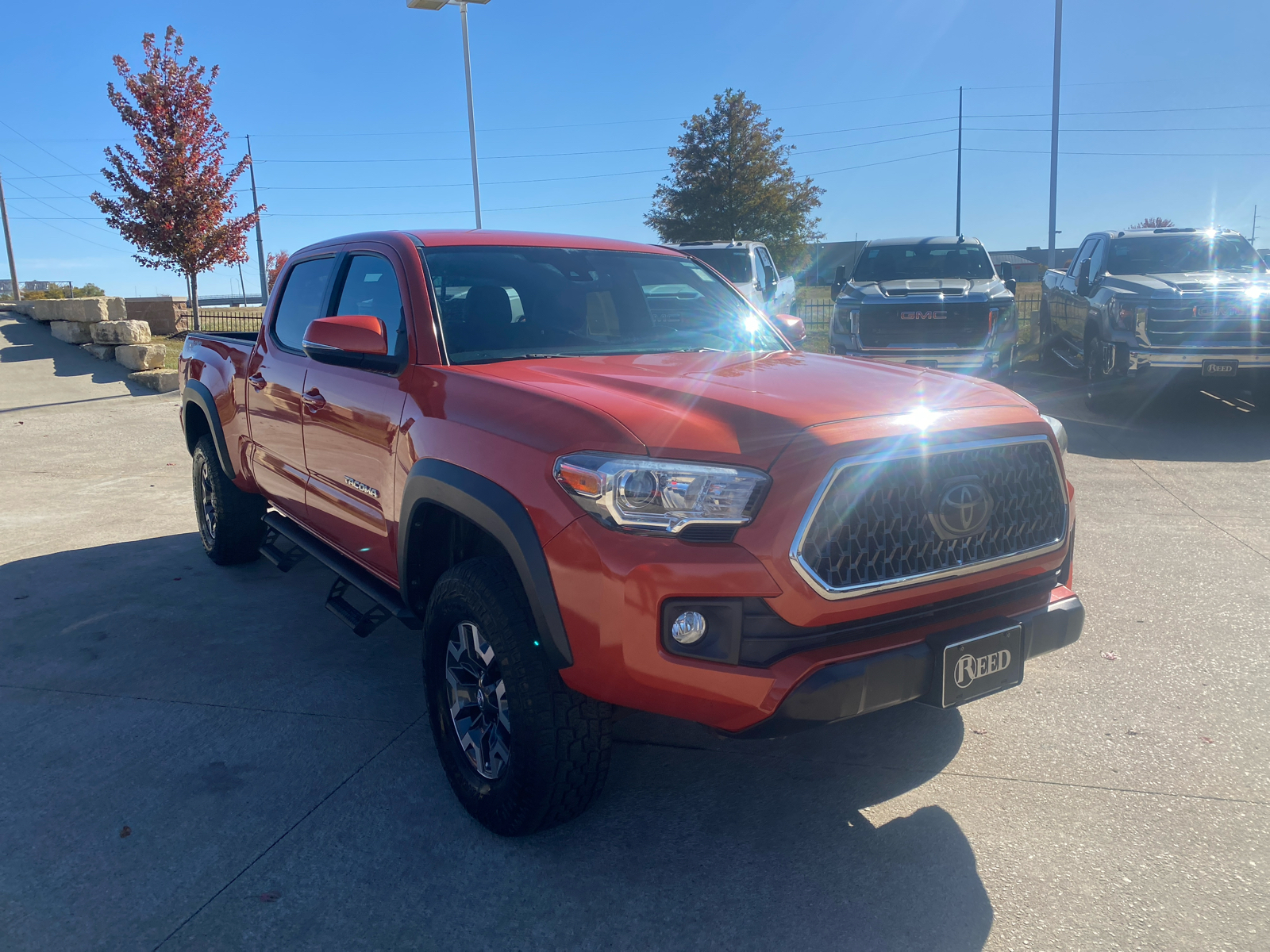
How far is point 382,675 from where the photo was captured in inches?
164

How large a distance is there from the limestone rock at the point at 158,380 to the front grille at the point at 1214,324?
12.4m

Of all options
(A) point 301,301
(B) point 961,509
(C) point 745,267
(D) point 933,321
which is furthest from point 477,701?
(C) point 745,267

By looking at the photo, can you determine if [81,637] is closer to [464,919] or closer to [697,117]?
[464,919]

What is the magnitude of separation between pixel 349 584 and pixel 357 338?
4.32 feet

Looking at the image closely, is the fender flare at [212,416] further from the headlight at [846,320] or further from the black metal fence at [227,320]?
the black metal fence at [227,320]

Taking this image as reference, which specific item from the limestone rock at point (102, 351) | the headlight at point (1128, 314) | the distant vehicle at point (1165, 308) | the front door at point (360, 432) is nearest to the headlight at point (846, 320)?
the distant vehicle at point (1165, 308)

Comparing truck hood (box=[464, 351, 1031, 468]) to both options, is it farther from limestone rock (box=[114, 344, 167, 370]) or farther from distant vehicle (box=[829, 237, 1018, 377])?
limestone rock (box=[114, 344, 167, 370])

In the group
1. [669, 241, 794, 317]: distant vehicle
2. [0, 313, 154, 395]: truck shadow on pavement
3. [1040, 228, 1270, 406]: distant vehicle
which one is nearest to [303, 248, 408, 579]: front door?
[1040, 228, 1270, 406]: distant vehicle

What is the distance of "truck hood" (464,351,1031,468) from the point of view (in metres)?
2.49

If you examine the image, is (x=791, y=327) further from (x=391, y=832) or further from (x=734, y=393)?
(x=391, y=832)

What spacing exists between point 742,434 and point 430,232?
6.71ft

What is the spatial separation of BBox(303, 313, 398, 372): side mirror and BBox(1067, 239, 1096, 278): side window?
35.6ft

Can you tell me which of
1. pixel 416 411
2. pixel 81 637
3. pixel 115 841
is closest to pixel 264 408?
pixel 81 637

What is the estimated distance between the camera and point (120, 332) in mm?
14500
